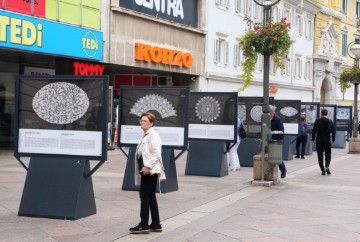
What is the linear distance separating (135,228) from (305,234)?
2.35 meters

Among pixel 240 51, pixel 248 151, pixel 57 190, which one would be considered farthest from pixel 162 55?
pixel 57 190

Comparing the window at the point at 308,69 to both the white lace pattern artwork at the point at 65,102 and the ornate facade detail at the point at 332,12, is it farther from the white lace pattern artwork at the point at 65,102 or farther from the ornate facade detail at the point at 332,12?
the white lace pattern artwork at the point at 65,102

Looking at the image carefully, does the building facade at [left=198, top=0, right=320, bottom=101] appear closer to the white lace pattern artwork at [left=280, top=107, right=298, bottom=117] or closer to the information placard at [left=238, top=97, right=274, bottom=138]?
the white lace pattern artwork at [left=280, top=107, right=298, bottom=117]

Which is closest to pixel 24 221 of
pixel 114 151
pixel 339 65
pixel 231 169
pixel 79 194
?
pixel 79 194

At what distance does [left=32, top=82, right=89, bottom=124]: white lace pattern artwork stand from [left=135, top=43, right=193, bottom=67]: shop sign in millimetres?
18276

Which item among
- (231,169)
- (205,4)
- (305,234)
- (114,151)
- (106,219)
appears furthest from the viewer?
(205,4)

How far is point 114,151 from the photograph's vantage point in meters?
26.9

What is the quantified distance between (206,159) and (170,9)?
49.9 ft

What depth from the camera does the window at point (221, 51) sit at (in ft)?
118

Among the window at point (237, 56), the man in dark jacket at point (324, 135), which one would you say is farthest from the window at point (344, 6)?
the man in dark jacket at point (324, 135)

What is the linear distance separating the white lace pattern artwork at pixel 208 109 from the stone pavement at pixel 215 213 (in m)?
1.62

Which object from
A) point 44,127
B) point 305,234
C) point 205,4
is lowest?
point 305,234

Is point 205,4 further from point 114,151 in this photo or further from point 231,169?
point 231,169

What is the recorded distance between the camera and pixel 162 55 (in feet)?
99.6
